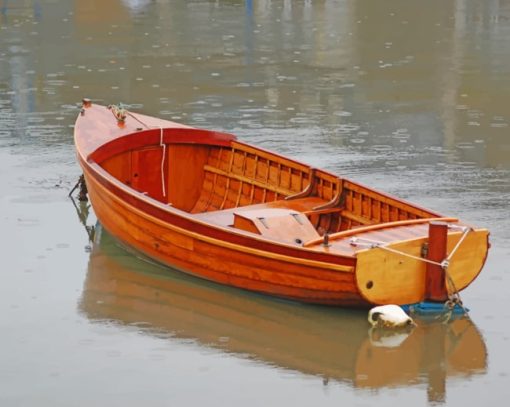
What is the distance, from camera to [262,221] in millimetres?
16078

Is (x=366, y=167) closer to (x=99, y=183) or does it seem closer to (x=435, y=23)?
(x=99, y=183)

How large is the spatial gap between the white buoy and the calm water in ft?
0.52

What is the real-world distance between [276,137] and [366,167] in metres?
2.99

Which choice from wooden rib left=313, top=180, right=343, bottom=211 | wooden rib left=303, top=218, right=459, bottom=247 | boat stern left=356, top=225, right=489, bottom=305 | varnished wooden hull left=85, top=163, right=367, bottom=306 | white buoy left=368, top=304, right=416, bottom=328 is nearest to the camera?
boat stern left=356, top=225, right=489, bottom=305

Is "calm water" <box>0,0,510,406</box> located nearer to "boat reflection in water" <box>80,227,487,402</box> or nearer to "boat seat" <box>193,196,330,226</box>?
"boat reflection in water" <box>80,227,487,402</box>

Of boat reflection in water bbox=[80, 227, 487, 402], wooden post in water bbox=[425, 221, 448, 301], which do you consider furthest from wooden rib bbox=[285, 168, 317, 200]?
wooden post in water bbox=[425, 221, 448, 301]

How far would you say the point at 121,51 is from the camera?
36.2 m

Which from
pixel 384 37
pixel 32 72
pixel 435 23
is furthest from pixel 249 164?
pixel 435 23

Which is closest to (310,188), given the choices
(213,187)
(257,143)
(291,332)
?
(213,187)

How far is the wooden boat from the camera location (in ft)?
49.0

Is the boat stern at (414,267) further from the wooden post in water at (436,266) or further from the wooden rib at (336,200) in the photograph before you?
the wooden rib at (336,200)

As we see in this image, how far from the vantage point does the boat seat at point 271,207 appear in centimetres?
1734

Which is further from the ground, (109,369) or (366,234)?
(366,234)

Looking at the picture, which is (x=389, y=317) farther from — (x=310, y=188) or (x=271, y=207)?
(x=310, y=188)
